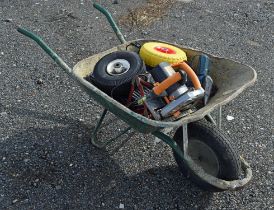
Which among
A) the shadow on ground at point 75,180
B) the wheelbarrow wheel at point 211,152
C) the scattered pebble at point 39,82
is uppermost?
the wheelbarrow wheel at point 211,152

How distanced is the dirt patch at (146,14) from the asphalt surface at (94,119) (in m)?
0.10

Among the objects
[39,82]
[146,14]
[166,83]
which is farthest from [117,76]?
[146,14]

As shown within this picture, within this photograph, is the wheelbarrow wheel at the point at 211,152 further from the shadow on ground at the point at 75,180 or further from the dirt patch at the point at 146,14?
the dirt patch at the point at 146,14

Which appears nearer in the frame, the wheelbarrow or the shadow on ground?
the wheelbarrow

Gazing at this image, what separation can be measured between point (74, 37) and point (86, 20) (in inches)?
18.0

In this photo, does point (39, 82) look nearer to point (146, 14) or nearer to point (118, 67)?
Result: point (118, 67)

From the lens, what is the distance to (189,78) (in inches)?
108

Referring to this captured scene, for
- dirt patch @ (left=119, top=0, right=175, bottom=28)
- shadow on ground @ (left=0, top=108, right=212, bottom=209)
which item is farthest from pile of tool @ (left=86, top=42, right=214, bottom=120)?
dirt patch @ (left=119, top=0, right=175, bottom=28)

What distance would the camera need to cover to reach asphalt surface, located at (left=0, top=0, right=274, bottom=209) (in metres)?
3.07

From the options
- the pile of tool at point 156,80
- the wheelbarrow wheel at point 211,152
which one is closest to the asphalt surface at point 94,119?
the wheelbarrow wheel at point 211,152

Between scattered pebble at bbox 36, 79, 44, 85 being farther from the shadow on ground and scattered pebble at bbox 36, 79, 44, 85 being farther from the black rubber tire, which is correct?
the black rubber tire

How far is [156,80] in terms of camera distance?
9.55 ft

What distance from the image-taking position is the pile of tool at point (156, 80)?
265 cm

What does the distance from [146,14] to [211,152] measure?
3.15m
